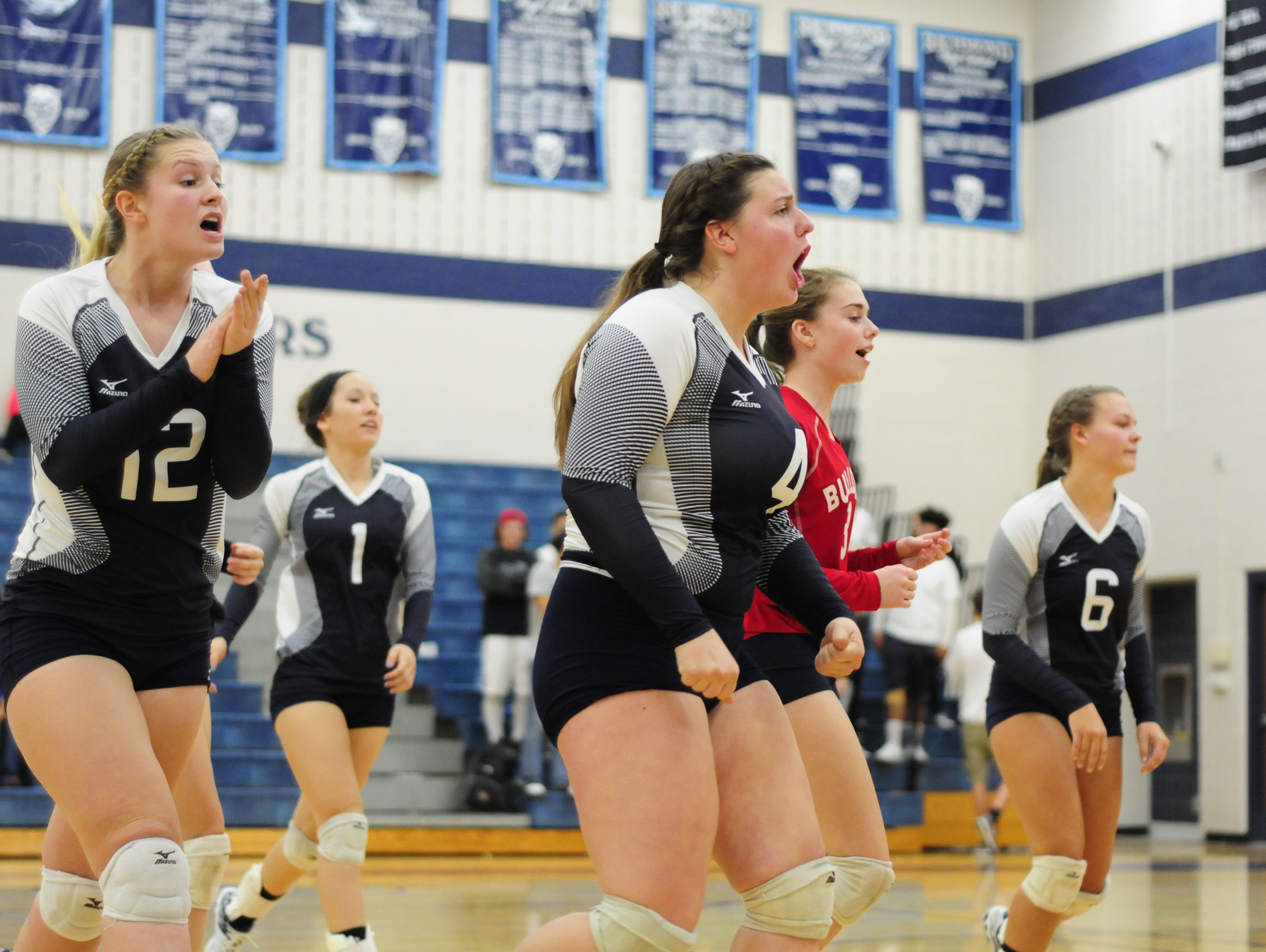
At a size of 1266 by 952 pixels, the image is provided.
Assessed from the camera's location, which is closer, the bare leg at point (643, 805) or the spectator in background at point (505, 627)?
the bare leg at point (643, 805)

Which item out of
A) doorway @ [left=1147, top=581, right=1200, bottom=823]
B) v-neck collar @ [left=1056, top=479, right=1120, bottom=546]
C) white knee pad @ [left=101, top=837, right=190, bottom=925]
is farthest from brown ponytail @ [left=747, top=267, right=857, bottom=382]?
doorway @ [left=1147, top=581, right=1200, bottom=823]

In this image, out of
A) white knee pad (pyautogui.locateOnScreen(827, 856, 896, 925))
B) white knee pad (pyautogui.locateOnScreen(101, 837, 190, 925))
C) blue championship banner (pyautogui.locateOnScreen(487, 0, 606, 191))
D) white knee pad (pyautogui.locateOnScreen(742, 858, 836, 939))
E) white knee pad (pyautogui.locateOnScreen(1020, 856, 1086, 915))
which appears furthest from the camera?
blue championship banner (pyautogui.locateOnScreen(487, 0, 606, 191))

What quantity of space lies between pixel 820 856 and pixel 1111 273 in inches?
570

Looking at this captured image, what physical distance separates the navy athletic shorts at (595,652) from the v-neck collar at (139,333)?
960 millimetres

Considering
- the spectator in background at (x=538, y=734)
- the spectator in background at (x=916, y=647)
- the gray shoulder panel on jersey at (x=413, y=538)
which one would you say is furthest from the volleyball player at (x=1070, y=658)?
the spectator in background at (x=916, y=647)

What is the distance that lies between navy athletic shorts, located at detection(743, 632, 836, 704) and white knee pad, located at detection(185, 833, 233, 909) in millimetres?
1434

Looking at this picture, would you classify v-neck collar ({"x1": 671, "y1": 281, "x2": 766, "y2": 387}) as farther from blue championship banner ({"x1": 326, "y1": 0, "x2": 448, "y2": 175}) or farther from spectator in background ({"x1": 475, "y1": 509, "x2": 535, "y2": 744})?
blue championship banner ({"x1": 326, "y1": 0, "x2": 448, "y2": 175})

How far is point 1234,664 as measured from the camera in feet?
46.8

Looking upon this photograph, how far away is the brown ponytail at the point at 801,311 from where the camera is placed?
14.4 ft

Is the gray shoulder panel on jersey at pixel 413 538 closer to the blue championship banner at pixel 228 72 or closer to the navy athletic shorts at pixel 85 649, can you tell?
the navy athletic shorts at pixel 85 649

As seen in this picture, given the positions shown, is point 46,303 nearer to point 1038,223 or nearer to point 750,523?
point 750,523

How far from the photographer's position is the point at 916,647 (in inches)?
480

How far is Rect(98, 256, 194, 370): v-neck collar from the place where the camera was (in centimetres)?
310

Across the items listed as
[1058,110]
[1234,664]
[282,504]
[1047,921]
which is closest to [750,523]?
[1047,921]
